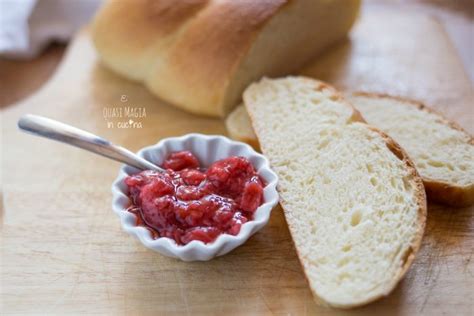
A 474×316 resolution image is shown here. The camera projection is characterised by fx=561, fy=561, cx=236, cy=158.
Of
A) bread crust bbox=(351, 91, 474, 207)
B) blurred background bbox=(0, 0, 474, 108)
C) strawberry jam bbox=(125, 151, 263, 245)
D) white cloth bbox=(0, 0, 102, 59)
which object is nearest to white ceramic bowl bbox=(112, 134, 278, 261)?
strawberry jam bbox=(125, 151, 263, 245)

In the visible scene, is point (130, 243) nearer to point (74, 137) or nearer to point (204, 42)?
point (74, 137)

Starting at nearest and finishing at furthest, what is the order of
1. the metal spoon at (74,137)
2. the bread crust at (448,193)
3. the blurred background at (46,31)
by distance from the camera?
1. the metal spoon at (74,137)
2. the bread crust at (448,193)
3. the blurred background at (46,31)

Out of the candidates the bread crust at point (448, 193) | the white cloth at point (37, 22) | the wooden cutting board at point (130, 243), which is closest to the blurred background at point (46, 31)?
the white cloth at point (37, 22)

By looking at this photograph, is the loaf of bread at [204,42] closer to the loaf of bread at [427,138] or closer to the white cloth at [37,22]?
the loaf of bread at [427,138]

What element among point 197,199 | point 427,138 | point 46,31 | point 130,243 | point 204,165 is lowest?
point 46,31

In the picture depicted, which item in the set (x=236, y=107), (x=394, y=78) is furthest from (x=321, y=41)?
(x=236, y=107)

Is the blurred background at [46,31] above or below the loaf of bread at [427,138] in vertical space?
below

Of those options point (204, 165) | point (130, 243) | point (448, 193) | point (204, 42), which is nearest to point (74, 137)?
point (130, 243)

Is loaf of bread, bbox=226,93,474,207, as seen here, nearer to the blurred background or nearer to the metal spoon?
the metal spoon
